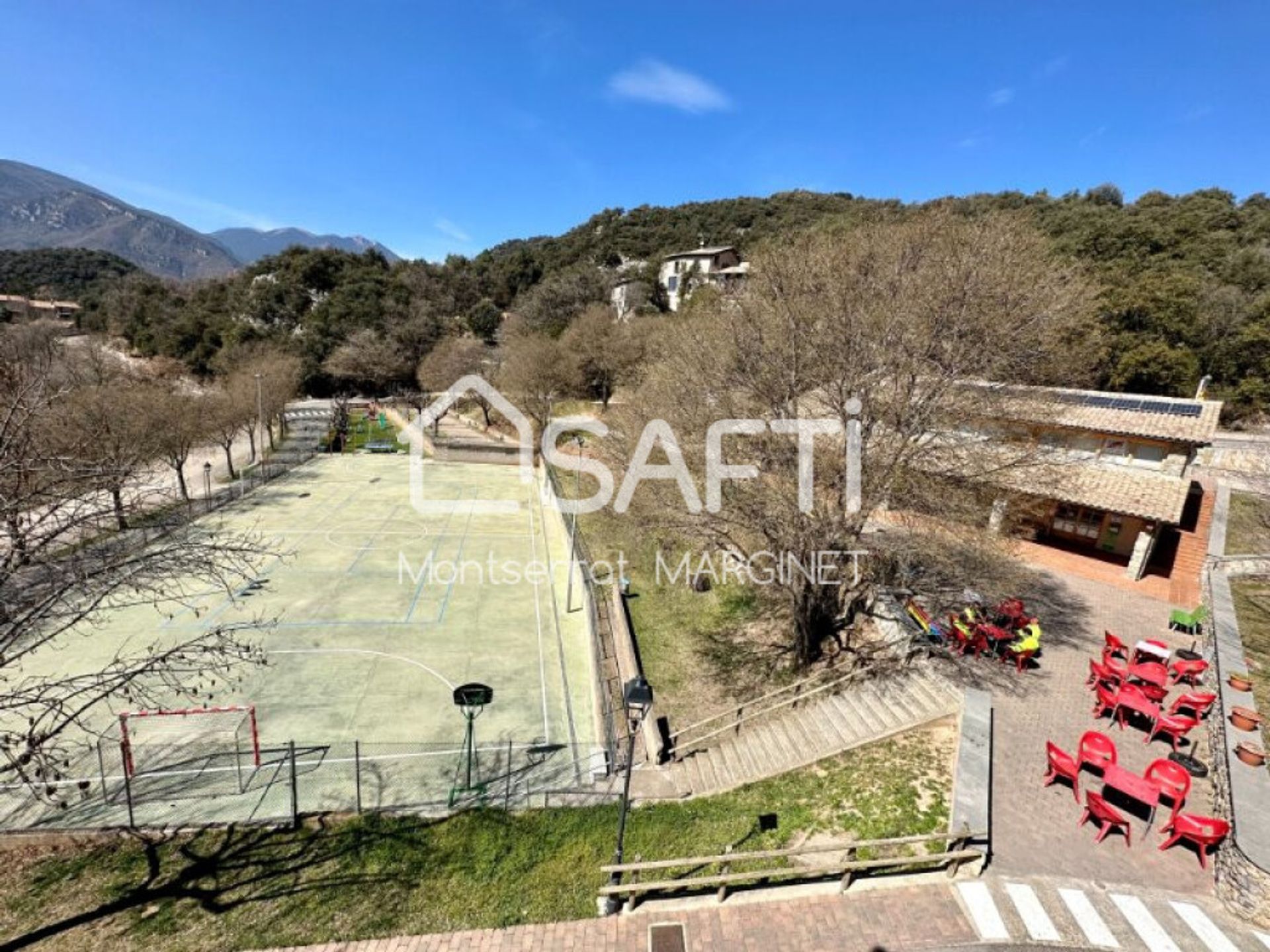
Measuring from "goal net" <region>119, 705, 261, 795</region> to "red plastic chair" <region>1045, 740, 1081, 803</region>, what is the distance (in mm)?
13622

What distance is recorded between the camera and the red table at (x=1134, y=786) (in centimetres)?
809

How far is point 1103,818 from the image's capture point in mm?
8008

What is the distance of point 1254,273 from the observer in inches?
1608

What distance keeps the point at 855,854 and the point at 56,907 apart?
36.6 ft

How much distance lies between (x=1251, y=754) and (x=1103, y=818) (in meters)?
2.89

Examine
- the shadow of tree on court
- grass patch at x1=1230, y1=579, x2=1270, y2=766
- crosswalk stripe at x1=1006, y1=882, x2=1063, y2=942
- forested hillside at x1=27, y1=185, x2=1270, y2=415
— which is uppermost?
forested hillside at x1=27, y1=185, x2=1270, y2=415

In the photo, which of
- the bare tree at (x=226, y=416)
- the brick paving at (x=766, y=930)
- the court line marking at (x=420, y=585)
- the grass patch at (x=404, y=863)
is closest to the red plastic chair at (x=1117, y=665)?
the grass patch at (x=404, y=863)

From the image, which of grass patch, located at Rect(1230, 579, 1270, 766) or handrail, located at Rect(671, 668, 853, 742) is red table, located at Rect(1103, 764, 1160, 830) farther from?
handrail, located at Rect(671, 668, 853, 742)

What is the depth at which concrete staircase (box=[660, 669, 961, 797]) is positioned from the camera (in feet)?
36.0

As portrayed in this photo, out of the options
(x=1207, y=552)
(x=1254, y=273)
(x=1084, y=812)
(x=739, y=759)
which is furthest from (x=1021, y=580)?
(x=1254, y=273)

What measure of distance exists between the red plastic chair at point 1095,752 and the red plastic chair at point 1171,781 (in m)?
0.48

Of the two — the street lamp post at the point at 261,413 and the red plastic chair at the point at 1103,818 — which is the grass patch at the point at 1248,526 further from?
the street lamp post at the point at 261,413

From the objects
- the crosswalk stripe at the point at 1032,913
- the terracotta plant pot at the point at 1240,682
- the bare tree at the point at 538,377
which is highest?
the bare tree at the point at 538,377

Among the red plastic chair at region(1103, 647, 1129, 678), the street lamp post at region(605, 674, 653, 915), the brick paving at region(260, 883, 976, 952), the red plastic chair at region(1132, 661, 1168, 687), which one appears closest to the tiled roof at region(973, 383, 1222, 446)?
the red plastic chair at region(1103, 647, 1129, 678)
